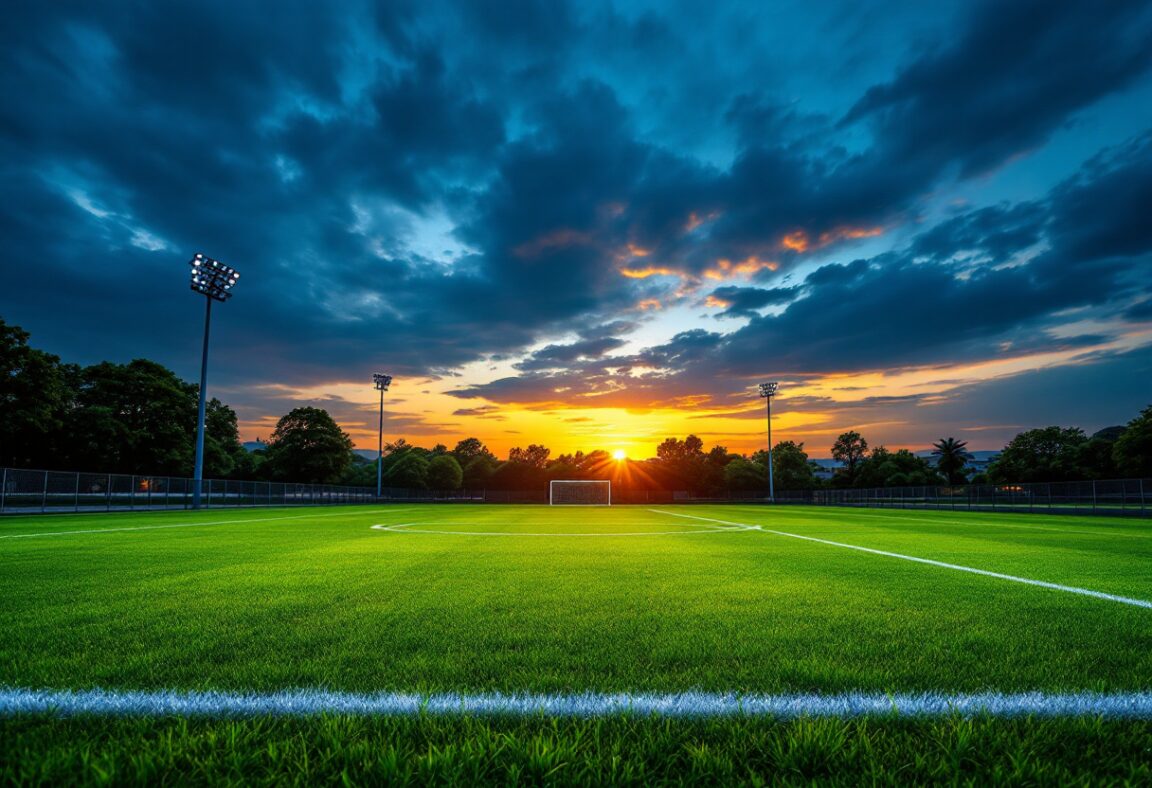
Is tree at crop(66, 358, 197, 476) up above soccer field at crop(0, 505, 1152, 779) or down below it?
above

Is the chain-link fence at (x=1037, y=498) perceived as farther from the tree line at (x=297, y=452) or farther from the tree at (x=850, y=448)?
the tree at (x=850, y=448)

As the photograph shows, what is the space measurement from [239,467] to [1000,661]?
73.4 m

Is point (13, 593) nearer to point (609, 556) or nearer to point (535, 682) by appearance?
point (535, 682)

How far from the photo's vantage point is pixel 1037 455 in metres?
70.5

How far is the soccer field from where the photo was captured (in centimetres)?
190

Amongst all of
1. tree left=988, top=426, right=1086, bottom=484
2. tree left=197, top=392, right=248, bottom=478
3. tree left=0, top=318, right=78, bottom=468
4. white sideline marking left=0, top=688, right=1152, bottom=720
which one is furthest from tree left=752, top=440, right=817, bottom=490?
white sideline marking left=0, top=688, right=1152, bottom=720

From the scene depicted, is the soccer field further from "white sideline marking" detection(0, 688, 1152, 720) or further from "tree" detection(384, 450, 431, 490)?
"tree" detection(384, 450, 431, 490)

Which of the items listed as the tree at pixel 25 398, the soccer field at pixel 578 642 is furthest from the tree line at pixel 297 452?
the soccer field at pixel 578 642

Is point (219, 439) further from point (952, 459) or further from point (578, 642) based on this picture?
point (952, 459)

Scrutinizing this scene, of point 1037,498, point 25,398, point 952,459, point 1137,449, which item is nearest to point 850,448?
point 952,459

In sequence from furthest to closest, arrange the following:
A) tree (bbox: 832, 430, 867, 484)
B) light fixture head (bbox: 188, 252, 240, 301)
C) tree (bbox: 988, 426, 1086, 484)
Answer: tree (bbox: 832, 430, 867, 484)
tree (bbox: 988, 426, 1086, 484)
light fixture head (bbox: 188, 252, 240, 301)

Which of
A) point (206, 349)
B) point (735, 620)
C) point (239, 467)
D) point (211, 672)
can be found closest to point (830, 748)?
point (735, 620)

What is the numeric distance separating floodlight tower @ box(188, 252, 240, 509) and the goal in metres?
29.4

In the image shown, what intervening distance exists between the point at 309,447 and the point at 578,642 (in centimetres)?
5601
